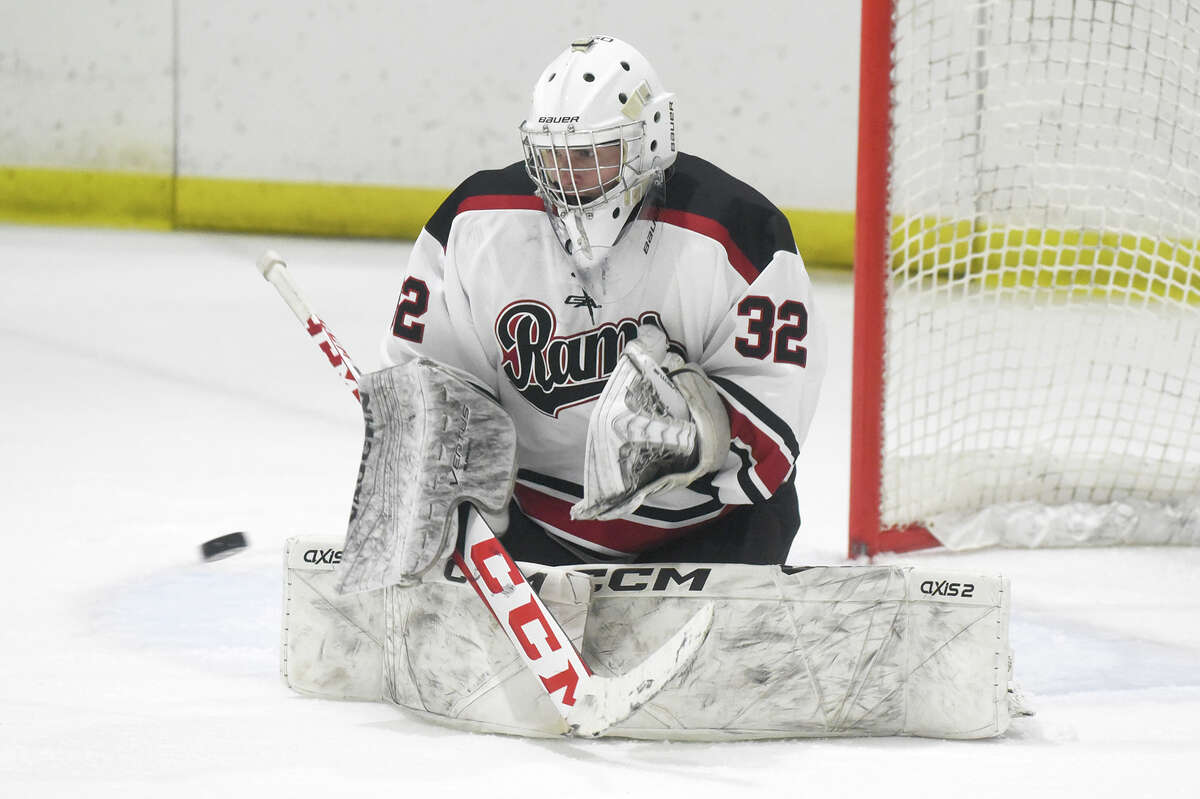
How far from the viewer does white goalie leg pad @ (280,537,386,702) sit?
199 centimetres

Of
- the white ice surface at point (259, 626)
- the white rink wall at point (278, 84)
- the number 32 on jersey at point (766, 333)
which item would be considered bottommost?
the white ice surface at point (259, 626)

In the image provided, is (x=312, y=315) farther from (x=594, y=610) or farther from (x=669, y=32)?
(x=669, y=32)

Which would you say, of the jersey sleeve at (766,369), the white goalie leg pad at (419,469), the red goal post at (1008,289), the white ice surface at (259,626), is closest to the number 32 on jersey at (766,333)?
the jersey sleeve at (766,369)

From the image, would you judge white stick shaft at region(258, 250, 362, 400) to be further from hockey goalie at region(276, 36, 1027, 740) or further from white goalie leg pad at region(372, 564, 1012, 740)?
white goalie leg pad at region(372, 564, 1012, 740)

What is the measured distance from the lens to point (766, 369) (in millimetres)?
1930

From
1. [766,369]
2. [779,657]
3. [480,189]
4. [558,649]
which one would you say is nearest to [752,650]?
[779,657]

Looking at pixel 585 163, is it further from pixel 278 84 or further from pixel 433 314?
pixel 278 84

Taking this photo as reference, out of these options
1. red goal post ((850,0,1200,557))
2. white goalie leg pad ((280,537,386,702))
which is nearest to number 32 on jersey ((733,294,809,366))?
white goalie leg pad ((280,537,386,702))

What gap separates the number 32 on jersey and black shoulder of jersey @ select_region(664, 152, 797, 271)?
5 cm

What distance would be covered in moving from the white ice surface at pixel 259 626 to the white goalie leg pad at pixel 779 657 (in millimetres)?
39

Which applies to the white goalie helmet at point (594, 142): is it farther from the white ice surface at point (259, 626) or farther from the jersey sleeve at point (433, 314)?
the white ice surface at point (259, 626)

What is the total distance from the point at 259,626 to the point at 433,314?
0.60 meters

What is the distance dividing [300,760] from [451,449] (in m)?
0.44

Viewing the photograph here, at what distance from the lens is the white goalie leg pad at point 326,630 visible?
Answer: 6.53ft
